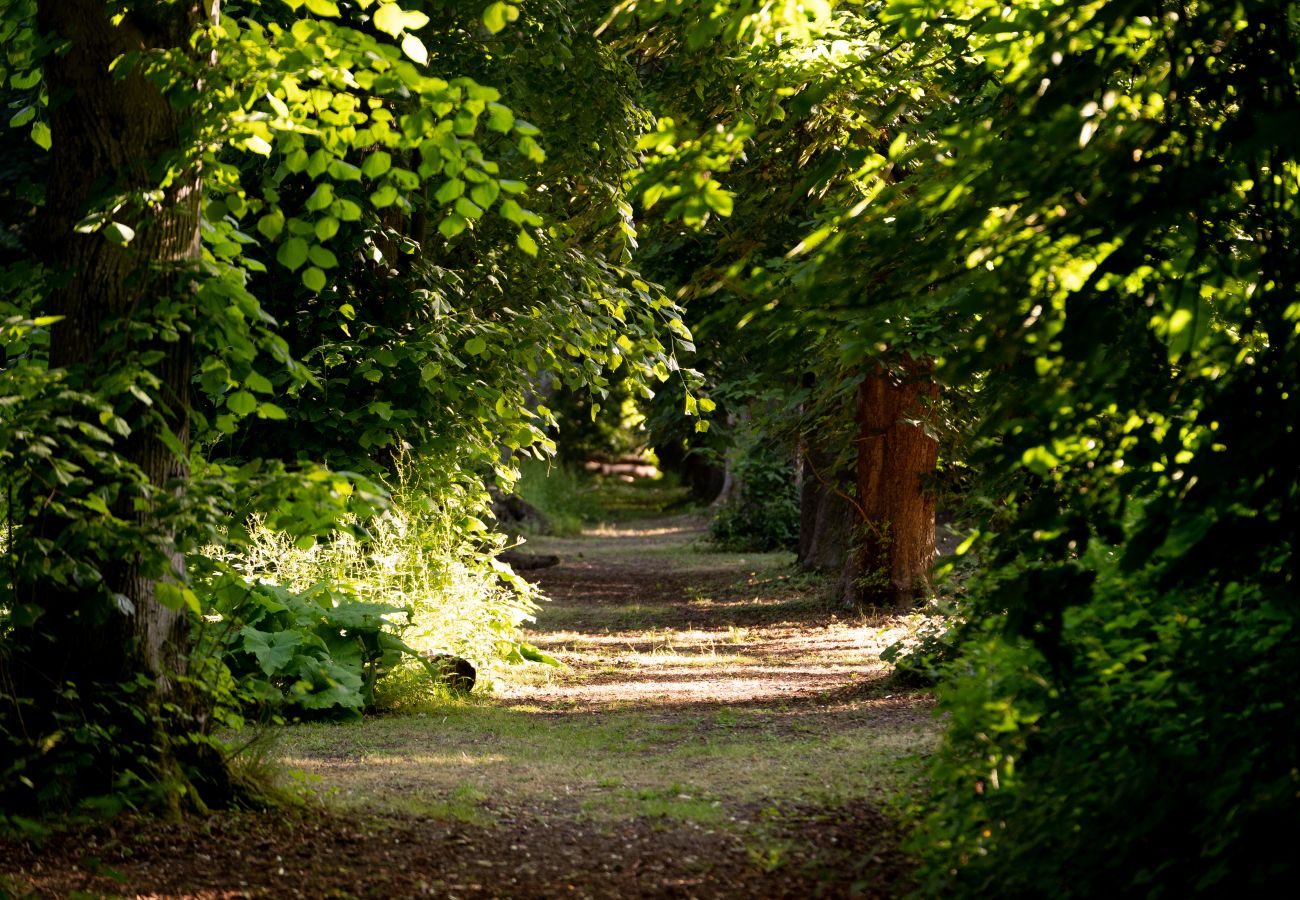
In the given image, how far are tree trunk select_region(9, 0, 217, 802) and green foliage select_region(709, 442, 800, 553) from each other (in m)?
17.8

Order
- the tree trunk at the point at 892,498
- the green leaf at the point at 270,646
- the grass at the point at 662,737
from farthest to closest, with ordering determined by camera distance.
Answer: the tree trunk at the point at 892,498 → the green leaf at the point at 270,646 → the grass at the point at 662,737

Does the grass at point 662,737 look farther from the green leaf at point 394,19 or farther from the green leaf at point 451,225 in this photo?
the green leaf at point 394,19

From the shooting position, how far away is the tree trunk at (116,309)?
461cm

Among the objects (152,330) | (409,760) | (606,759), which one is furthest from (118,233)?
(606,759)

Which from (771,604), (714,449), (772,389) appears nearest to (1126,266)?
(772,389)

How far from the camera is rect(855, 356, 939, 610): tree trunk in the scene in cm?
1279

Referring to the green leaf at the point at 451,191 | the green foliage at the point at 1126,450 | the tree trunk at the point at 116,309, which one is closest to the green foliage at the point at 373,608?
the tree trunk at the point at 116,309

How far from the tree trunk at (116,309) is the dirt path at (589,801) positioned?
0.46 m

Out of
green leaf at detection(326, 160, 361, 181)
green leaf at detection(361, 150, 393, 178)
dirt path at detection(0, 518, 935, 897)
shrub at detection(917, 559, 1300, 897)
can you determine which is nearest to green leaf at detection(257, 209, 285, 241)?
green leaf at detection(326, 160, 361, 181)

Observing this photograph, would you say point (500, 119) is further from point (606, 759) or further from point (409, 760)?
point (606, 759)

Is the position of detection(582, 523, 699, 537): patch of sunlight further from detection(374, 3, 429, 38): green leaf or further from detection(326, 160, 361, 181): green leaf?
A: detection(374, 3, 429, 38): green leaf

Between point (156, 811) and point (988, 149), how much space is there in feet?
12.3

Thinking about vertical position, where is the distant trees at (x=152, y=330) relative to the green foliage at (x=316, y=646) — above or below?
above

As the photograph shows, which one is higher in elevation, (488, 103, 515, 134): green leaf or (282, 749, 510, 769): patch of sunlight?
(488, 103, 515, 134): green leaf
